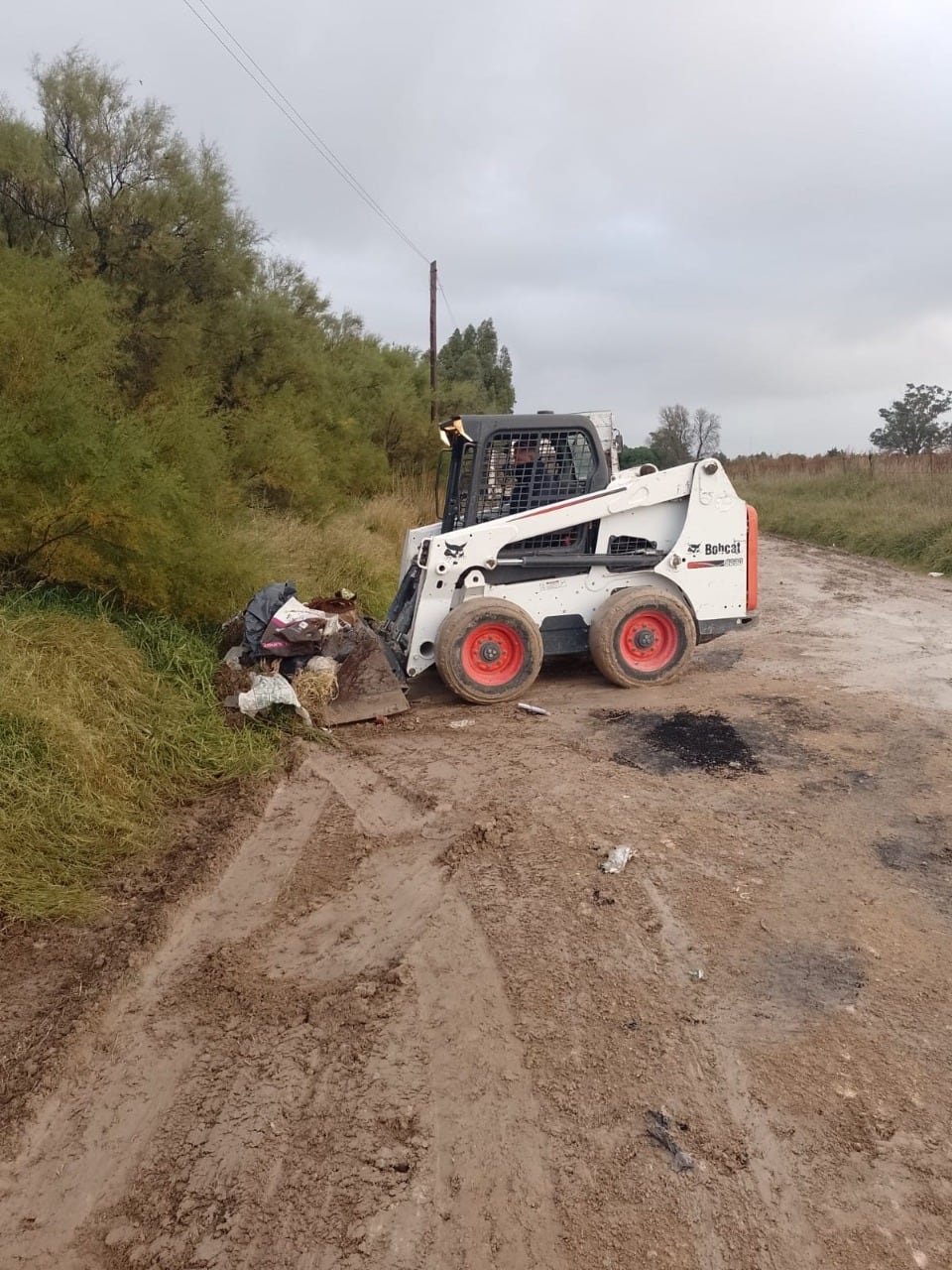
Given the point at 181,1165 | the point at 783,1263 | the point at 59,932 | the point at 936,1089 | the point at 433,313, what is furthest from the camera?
the point at 433,313

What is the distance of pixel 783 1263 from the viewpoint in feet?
7.00

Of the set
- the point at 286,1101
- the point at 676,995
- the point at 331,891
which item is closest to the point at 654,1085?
the point at 676,995

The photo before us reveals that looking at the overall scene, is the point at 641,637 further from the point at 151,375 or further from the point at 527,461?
the point at 151,375

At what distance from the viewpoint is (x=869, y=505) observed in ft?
68.3

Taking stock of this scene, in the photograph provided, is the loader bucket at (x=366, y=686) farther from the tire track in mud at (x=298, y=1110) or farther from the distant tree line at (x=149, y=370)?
the tire track in mud at (x=298, y=1110)

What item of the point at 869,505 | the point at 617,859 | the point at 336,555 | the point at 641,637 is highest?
the point at 869,505

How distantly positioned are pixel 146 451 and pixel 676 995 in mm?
4892

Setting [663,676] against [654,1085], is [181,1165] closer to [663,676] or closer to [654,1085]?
[654,1085]

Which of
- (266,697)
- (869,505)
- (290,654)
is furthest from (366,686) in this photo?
(869,505)

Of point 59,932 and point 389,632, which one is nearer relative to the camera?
point 59,932

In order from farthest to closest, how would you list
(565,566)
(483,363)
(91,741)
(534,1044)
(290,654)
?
(483,363) → (565,566) → (290,654) → (91,741) → (534,1044)

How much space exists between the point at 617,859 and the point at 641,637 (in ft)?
11.0

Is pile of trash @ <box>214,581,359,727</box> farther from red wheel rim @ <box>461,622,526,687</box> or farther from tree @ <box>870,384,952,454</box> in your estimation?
tree @ <box>870,384,952,454</box>

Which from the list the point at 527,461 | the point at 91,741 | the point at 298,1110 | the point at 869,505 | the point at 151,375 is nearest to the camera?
the point at 298,1110
